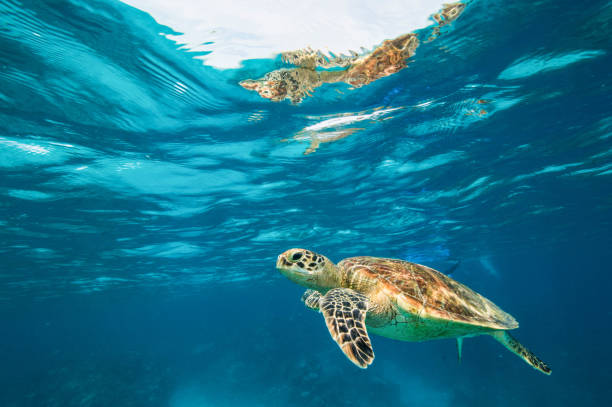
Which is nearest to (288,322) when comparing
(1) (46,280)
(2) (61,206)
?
(1) (46,280)

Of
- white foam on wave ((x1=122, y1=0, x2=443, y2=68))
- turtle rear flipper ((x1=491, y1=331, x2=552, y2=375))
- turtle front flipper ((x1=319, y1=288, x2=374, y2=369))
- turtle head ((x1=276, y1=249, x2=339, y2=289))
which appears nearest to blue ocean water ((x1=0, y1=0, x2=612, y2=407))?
white foam on wave ((x1=122, y1=0, x2=443, y2=68))

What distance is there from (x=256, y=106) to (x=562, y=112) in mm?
9979

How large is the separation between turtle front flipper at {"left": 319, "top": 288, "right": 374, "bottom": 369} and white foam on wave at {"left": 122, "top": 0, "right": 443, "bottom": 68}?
509 centimetres

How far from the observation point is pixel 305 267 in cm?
409

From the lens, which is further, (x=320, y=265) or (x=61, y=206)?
(x=61, y=206)

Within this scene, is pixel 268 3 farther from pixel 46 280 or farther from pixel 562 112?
pixel 46 280

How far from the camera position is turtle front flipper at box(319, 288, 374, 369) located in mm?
2713

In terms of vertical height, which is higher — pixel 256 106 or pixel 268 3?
pixel 268 3

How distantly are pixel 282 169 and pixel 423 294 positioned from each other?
7.18 metres

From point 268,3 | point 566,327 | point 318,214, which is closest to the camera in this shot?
point 268,3

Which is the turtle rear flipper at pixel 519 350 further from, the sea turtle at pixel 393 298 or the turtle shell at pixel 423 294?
the turtle shell at pixel 423 294

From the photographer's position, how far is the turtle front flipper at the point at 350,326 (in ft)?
8.90

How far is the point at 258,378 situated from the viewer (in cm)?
2316

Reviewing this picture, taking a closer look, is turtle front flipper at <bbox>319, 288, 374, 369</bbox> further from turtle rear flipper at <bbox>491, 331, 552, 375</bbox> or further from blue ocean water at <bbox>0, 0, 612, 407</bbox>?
blue ocean water at <bbox>0, 0, 612, 407</bbox>
